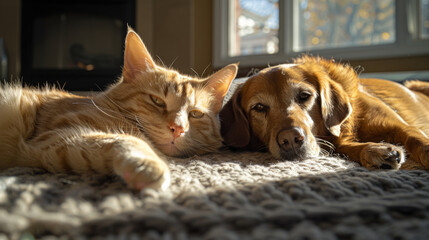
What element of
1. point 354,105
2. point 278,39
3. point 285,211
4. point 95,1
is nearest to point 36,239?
point 285,211

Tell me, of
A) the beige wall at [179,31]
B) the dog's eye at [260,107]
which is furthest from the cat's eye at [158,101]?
the beige wall at [179,31]

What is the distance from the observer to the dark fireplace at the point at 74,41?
4961 mm

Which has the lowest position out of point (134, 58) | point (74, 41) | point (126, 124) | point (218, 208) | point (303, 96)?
point (218, 208)

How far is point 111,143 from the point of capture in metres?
0.83

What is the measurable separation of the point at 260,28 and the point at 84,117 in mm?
4370

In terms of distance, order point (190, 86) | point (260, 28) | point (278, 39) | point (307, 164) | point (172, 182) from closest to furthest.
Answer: point (172, 182) → point (307, 164) → point (190, 86) → point (278, 39) → point (260, 28)

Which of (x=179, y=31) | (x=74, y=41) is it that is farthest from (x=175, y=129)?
(x=74, y=41)

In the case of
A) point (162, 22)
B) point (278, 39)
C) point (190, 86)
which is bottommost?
point (190, 86)

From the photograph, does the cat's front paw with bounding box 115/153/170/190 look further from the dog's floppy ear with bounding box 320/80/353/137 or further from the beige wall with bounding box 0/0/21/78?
the beige wall with bounding box 0/0/21/78

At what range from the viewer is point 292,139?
1.13 m

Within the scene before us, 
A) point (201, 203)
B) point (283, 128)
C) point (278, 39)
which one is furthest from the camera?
point (278, 39)

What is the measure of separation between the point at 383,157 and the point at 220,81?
0.78 metres

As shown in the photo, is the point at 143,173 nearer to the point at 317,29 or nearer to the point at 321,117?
the point at 321,117

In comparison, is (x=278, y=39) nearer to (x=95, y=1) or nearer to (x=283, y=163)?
(x=95, y=1)
